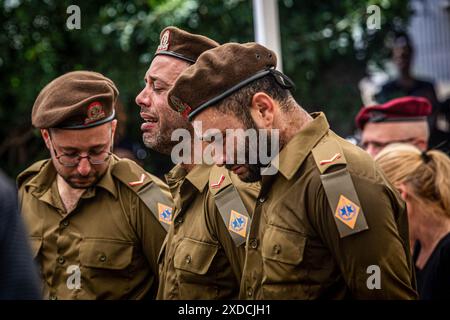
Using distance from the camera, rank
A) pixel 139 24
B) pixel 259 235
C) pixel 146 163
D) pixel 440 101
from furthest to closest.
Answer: pixel 440 101 < pixel 139 24 < pixel 146 163 < pixel 259 235

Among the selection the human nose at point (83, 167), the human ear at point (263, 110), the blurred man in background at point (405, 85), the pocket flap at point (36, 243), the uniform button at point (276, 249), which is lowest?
A: the blurred man in background at point (405, 85)

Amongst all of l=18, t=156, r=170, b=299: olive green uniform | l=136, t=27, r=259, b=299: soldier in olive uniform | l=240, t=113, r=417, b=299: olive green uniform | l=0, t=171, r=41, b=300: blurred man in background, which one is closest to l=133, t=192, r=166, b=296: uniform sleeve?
l=18, t=156, r=170, b=299: olive green uniform

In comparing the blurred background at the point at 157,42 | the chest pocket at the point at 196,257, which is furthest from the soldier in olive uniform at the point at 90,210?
the blurred background at the point at 157,42

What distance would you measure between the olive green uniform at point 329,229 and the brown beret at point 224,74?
0.27 m

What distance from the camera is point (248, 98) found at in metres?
3.06

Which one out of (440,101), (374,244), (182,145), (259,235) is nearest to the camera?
(374,244)

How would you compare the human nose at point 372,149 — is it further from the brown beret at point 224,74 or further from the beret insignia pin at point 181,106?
the brown beret at point 224,74

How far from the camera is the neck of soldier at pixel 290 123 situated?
3.06 meters

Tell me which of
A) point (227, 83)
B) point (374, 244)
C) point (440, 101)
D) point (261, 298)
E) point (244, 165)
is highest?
point (227, 83)

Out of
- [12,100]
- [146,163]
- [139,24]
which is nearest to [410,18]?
Result: [139,24]

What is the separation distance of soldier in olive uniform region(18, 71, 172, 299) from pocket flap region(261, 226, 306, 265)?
968 millimetres

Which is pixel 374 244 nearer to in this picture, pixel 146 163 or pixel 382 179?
pixel 382 179

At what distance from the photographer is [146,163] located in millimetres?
6211
